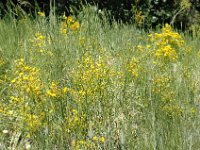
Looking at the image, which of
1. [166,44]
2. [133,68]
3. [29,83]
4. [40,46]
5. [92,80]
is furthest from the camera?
[166,44]

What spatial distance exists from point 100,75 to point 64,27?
1429 millimetres

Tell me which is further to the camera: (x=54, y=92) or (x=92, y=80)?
(x=92, y=80)

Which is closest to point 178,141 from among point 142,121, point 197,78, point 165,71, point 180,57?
point 142,121

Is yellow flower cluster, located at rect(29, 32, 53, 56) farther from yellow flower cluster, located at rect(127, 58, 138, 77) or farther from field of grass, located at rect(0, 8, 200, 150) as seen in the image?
yellow flower cluster, located at rect(127, 58, 138, 77)

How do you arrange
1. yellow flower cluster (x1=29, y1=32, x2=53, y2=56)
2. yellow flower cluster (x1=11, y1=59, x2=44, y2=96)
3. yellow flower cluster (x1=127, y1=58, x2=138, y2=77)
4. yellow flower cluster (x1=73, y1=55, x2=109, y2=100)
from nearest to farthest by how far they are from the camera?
yellow flower cluster (x1=11, y1=59, x2=44, y2=96)
yellow flower cluster (x1=73, y1=55, x2=109, y2=100)
yellow flower cluster (x1=127, y1=58, x2=138, y2=77)
yellow flower cluster (x1=29, y1=32, x2=53, y2=56)

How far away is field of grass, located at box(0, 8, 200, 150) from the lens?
191 centimetres

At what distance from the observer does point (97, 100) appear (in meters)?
2.14

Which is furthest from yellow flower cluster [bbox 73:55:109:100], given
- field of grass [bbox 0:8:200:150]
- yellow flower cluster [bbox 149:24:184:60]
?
yellow flower cluster [bbox 149:24:184:60]

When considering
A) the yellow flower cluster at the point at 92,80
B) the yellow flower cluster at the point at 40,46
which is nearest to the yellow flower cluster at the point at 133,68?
the yellow flower cluster at the point at 92,80

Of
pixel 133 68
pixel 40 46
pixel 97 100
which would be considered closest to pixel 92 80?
pixel 97 100

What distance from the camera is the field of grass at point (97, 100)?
1907 mm

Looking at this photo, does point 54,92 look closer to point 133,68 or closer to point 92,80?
point 92,80

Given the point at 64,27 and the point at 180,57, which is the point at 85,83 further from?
the point at 64,27

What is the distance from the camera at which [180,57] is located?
121 inches
